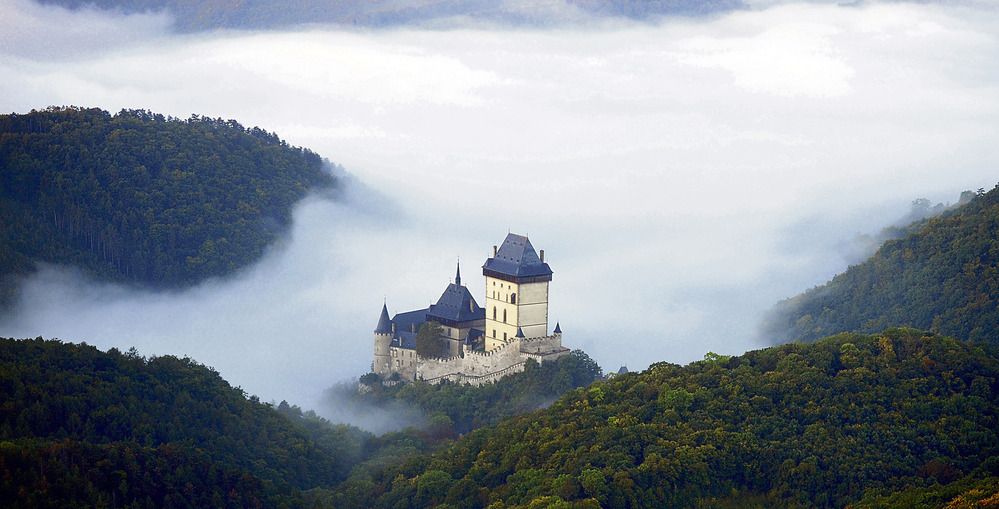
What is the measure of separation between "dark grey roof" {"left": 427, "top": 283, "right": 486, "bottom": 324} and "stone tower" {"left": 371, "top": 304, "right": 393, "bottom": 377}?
2454 millimetres

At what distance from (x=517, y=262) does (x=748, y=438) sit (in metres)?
22.0

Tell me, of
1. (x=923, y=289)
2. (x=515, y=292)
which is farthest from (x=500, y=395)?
(x=923, y=289)

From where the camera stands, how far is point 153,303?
11644cm

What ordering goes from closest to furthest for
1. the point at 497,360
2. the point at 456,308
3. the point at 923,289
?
1. the point at 497,360
2. the point at 456,308
3. the point at 923,289

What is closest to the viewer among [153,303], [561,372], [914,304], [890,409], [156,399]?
[890,409]

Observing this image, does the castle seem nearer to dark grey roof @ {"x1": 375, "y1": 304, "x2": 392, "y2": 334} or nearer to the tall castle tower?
the tall castle tower

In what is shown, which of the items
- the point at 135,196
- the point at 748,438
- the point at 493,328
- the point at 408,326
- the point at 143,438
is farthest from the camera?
the point at 135,196

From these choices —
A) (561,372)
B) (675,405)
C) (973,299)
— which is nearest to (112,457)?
(675,405)

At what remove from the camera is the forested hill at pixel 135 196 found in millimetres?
113875

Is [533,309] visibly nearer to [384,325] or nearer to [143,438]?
[384,325]

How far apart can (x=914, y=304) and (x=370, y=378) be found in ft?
83.2

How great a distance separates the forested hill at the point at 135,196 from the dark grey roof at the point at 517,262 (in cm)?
3446

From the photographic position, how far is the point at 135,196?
120m

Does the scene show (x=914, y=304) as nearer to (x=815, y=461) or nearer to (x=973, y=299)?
(x=973, y=299)
